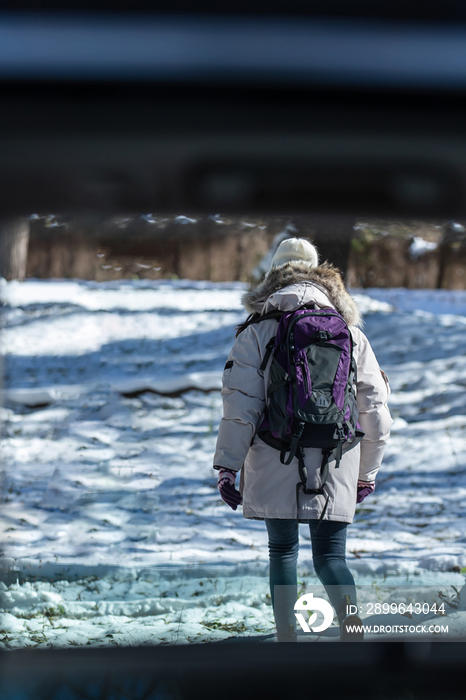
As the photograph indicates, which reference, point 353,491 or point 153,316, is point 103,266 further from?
point 353,491

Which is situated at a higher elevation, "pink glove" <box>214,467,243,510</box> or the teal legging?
"pink glove" <box>214,467,243,510</box>

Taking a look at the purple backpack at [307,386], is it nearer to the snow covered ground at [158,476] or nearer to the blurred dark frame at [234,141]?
the snow covered ground at [158,476]

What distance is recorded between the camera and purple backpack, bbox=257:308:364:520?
236 centimetres

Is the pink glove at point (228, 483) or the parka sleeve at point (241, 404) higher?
the parka sleeve at point (241, 404)

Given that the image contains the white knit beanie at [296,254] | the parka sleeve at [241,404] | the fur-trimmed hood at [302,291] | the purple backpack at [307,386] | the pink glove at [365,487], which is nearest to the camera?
the purple backpack at [307,386]

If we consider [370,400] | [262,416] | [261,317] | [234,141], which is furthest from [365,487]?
[234,141]

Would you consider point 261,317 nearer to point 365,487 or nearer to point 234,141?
point 365,487

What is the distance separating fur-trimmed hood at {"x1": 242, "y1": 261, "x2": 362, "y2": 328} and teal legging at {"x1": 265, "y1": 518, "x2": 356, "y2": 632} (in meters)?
0.84

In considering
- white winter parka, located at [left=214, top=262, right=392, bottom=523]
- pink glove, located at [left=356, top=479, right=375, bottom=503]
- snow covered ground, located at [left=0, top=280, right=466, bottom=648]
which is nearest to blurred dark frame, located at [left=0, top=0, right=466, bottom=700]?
snow covered ground, located at [left=0, top=280, right=466, bottom=648]

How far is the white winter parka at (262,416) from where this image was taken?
2.47m

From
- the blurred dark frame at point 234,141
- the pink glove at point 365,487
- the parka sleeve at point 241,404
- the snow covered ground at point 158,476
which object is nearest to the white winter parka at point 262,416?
the parka sleeve at point 241,404

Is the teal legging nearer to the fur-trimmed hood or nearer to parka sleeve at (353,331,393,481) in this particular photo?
parka sleeve at (353,331,393,481)

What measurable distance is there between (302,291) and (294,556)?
42.4 inches

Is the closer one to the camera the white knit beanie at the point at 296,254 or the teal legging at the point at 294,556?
the teal legging at the point at 294,556
